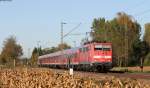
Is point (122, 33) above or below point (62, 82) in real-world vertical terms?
above

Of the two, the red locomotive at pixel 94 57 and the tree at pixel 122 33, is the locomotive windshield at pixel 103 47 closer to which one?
the red locomotive at pixel 94 57

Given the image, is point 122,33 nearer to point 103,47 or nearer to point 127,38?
point 127,38

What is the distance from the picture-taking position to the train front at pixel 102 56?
54.0 m

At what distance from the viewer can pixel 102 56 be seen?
2168 inches

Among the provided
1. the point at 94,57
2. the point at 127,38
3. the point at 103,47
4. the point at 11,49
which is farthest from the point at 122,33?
the point at 94,57

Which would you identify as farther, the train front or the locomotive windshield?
the locomotive windshield

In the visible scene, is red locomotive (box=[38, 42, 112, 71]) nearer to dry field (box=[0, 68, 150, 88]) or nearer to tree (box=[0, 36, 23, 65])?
dry field (box=[0, 68, 150, 88])

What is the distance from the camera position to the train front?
53984 millimetres

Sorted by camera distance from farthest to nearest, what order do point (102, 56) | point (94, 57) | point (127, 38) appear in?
1. point (127, 38)
2. point (102, 56)
3. point (94, 57)

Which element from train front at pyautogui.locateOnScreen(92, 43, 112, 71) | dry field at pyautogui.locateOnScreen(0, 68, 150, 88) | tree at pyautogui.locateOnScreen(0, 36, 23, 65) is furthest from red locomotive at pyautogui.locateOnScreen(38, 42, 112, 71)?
tree at pyautogui.locateOnScreen(0, 36, 23, 65)

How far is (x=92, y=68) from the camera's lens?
177ft

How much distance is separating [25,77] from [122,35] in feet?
319

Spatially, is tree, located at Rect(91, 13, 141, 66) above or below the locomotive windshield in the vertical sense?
above

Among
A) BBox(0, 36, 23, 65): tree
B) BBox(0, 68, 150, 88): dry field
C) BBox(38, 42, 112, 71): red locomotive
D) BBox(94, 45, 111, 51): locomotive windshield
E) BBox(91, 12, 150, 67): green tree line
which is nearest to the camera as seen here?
BBox(0, 68, 150, 88): dry field
